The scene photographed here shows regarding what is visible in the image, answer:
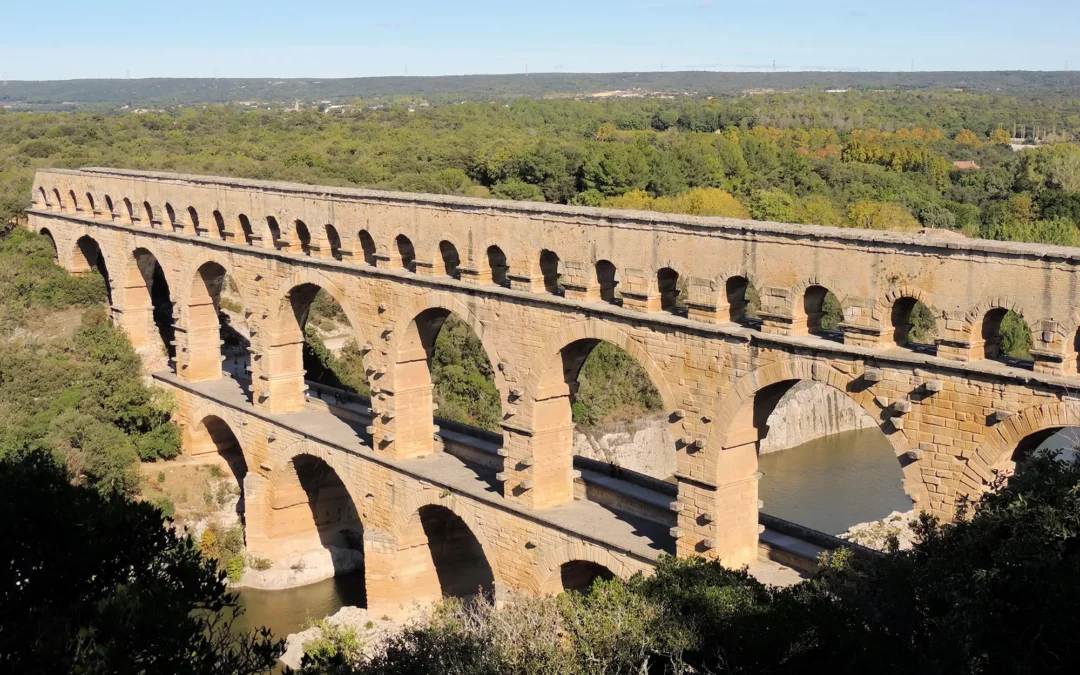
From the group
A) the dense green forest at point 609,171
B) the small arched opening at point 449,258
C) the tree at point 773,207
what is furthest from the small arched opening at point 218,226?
the tree at point 773,207

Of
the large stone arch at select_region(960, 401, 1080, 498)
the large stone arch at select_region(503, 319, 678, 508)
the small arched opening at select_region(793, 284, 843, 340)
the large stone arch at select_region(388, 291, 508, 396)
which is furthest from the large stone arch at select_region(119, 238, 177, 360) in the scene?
the large stone arch at select_region(960, 401, 1080, 498)

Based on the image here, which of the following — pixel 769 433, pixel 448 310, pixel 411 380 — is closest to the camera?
pixel 448 310

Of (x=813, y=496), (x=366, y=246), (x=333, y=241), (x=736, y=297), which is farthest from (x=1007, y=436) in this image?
(x=813, y=496)

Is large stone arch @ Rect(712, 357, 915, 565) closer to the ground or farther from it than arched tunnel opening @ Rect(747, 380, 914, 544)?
farther from it

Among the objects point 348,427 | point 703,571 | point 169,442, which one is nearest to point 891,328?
point 703,571

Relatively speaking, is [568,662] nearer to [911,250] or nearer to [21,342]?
[911,250]

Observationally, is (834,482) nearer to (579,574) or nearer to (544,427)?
(579,574)

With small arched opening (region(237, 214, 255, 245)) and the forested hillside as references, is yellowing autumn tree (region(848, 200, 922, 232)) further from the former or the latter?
small arched opening (region(237, 214, 255, 245))
